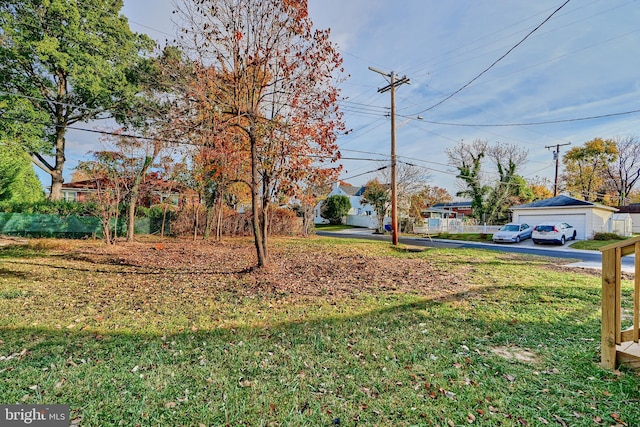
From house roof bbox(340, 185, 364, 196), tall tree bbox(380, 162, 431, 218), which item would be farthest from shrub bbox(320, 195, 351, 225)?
tall tree bbox(380, 162, 431, 218)

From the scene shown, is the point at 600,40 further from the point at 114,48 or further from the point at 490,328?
the point at 114,48

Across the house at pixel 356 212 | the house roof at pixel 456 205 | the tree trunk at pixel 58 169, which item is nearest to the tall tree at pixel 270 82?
the tree trunk at pixel 58 169

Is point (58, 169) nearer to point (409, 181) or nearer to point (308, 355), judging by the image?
point (308, 355)

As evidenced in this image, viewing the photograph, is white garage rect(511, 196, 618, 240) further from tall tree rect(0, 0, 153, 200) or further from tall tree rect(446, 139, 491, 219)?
tall tree rect(0, 0, 153, 200)

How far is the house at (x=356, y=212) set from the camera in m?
33.7

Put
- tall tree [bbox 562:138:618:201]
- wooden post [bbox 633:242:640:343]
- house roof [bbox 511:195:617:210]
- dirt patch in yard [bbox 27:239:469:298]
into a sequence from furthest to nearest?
tall tree [bbox 562:138:618:201] < house roof [bbox 511:195:617:210] < dirt patch in yard [bbox 27:239:469:298] < wooden post [bbox 633:242:640:343]

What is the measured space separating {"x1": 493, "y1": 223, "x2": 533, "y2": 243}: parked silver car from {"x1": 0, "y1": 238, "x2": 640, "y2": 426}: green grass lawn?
13.2 meters

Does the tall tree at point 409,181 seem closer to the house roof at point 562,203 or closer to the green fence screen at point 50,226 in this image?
the house roof at point 562,203

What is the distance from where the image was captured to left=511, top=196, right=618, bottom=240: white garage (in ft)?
59.7

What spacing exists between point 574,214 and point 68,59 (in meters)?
30.4

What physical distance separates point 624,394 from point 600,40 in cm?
1129

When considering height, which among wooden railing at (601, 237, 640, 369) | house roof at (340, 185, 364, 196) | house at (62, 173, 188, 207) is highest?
house roof at (340, 185, 364, 196)

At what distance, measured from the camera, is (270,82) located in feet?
23.6

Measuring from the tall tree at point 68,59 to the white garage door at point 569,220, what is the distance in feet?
83.4
